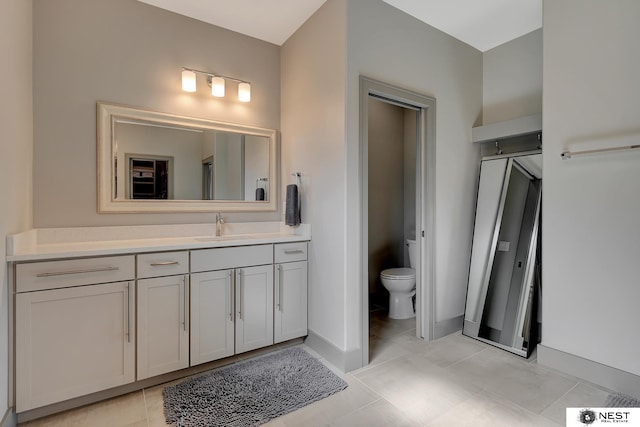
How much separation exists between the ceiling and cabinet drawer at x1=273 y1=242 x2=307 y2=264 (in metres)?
1.82

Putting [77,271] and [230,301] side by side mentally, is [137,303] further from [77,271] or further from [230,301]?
[230,301]

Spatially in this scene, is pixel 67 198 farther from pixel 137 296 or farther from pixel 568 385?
pixel 568 385

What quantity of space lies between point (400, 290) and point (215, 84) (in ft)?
8.35

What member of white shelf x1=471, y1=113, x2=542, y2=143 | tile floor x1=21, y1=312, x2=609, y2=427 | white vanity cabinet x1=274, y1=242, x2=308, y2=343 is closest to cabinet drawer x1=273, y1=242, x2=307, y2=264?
white vanity cabinet x1=274, y1=242, x2=308, y2=343

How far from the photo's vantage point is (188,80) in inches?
92.4

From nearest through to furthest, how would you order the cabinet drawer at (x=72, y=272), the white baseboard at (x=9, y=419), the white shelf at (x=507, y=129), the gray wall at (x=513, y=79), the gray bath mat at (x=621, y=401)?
the white baseboard at (x=9, y=419), the cabinet drawer at (x=72, y=272), the gray bath mat at (x=621, y=401), the white shelf at (x=507, y=129), the gray wall at (x=513, y=79)

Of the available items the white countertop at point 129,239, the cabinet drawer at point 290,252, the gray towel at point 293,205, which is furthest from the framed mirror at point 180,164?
the cabinet drawer at point 290,252

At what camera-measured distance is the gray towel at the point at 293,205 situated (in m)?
2.55

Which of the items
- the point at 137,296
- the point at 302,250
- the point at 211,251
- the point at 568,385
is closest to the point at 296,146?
the point at 302,250

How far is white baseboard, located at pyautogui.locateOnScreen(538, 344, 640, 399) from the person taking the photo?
179 cm

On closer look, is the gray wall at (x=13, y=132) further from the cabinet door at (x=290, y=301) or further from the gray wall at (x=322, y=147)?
the gray wall at (x=322, y=147)

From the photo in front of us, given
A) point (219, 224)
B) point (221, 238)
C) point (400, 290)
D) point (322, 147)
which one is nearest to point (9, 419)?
point (221, 238)

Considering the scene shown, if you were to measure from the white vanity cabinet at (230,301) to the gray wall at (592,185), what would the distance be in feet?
6.69

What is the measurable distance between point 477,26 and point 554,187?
1.51 metres
